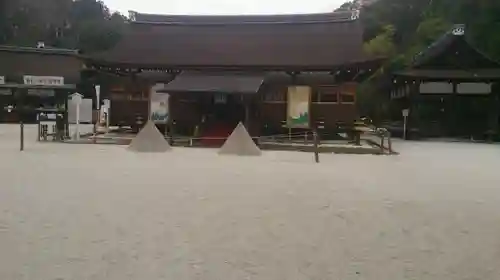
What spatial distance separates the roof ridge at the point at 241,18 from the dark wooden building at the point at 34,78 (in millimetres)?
9277

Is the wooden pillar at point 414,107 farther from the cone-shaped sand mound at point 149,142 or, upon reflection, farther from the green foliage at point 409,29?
the cone-shaped sand mound at point 149,142

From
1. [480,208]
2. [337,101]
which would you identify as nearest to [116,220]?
[480,208]

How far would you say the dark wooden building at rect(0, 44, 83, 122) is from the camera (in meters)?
34.0

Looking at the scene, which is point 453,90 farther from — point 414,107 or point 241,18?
point 241,18

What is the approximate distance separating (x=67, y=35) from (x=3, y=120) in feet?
55.4

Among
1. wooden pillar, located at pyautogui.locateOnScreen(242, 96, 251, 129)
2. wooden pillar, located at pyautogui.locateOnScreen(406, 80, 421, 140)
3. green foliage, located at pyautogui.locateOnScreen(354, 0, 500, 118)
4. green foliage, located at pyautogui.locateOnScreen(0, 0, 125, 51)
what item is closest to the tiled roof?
wooden pillar, located at pyautogui.locateOnScreen(242, 96, 251, 129)

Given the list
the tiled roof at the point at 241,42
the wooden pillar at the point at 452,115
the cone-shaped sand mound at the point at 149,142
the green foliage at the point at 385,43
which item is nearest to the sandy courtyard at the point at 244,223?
the cone-shaped sand mound at the point at 149,142

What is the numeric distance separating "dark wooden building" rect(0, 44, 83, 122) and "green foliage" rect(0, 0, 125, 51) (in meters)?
5.64

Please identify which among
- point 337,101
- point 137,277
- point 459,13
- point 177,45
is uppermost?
point 459,13

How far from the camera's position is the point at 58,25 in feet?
157

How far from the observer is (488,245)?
499 cm

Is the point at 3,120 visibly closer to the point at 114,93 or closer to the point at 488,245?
the point at 114,93

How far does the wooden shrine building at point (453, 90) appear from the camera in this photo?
23.5 m

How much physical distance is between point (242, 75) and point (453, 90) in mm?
8965
